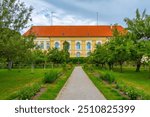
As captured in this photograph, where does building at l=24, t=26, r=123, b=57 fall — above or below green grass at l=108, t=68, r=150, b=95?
above

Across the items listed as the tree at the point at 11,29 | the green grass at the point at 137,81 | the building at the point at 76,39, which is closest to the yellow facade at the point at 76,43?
the building at the point at 76,39

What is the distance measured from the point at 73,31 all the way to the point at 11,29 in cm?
9241

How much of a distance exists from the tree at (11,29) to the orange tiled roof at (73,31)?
8807 centimetres

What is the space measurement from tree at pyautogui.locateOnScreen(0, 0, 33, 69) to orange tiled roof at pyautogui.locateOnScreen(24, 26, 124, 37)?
88.1 meters

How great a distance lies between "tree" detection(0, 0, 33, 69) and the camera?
24.1m

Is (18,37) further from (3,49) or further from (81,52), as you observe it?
(81,52)

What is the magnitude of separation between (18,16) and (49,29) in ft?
302

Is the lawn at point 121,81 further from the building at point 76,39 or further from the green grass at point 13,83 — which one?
the building at point 76,39

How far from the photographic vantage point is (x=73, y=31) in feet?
387

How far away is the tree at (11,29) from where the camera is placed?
2408 centimetres

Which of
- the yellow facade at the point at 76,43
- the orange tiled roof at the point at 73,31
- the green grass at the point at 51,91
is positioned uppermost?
the orange tiled roof at the point at 73,31

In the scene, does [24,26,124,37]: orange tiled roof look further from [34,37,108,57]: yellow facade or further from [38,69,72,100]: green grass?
[38,69,72,100]: green grass

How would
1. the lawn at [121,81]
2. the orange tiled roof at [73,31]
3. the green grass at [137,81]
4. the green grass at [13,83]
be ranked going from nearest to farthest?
the lawn at [121,81] → the green grass at [13,83] → the green grass at [137,81] → the orange tiled roof at [73,31]

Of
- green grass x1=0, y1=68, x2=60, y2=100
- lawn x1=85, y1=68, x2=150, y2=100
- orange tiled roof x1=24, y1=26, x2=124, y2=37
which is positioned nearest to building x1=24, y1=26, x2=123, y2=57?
orange tiled roof x1=24, y1=26, x2=124, y2=37
